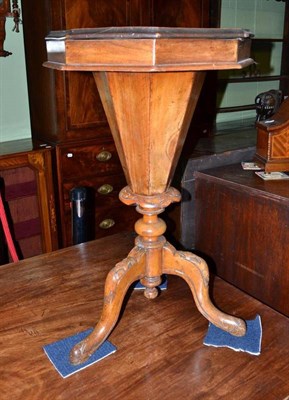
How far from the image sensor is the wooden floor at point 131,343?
73 cm

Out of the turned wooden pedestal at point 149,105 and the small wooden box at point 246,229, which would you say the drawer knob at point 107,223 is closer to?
the small wooden box at point 246,229

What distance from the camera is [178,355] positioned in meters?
0.81

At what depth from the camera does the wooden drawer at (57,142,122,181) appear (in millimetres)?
1981

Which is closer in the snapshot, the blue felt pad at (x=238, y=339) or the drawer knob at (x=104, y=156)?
the blue felt pad at (x=238, y=339)

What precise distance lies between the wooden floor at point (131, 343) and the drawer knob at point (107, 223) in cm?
101

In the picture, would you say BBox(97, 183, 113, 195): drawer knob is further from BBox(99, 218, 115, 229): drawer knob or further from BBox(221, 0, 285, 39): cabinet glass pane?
BBox(221, 0, 285, 39): cabinet glass pane

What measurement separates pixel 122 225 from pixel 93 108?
63cm

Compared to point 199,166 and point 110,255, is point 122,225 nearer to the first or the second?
point 199,166

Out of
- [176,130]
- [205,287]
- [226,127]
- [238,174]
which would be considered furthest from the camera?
[226,127]

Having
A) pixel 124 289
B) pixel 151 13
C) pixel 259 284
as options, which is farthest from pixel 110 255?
pixel 151 13

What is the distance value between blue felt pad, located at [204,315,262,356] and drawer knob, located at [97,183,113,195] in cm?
130

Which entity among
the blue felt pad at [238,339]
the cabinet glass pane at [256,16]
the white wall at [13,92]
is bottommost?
the blue felt pad at [238,339]

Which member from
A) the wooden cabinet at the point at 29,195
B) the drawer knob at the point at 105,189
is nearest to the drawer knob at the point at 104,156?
the drawer knob at the point at 105,189

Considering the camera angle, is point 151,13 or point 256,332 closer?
point 256,332
